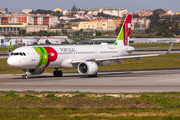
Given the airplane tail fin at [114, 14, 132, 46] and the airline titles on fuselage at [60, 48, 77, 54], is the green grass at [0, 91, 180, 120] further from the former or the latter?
the airplane tail fin at [114, 14, 132, 46]

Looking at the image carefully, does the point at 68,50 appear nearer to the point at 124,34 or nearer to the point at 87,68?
the point at 87,68

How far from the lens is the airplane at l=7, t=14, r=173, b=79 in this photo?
126ft

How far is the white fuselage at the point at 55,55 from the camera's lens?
38.3 meters

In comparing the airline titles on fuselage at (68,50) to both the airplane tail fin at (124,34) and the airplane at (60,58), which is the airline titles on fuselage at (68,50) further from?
the airplane tail fin at (124,34)

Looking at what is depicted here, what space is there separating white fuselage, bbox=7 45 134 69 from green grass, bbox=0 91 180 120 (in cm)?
1255

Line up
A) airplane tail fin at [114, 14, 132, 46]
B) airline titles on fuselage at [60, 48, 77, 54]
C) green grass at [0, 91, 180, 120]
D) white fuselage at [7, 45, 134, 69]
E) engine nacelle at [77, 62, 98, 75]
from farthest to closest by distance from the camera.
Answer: airplane tail fin at [114, 14, 132, 46] < airline titles on fuselage at [60, 48, 77, 54] < engine nacelle at [77, 62, 98, 75] < white fuselage at [7, 45, 134, 69] < green grass at [0, 91, 180, 120]

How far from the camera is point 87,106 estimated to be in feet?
68.0

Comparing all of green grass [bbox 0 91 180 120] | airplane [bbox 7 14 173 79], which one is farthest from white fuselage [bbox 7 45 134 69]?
green grass [bbox 0 91 180 120]

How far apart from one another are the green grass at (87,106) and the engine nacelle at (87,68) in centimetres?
1590

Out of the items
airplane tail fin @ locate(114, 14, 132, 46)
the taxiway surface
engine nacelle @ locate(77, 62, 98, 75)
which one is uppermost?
airplane tail fin @ locate(114, 14, 132, 46)

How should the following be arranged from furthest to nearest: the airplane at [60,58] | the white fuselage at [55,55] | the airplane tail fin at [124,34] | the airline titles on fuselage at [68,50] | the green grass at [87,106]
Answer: the airplane tail fin at [124,34] < the airline titles on fuselage at [68,50] < the airplane at [60,58] < the white fuselage at [55,55] < the green grass at [87,106]

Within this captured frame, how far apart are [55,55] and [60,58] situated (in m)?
0.96

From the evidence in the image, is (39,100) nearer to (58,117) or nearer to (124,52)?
(58,117)

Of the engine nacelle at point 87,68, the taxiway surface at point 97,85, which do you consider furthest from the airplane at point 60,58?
the taxiway surface at point 97,85
